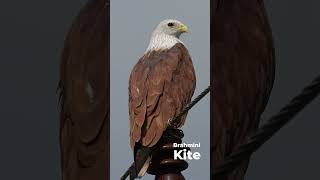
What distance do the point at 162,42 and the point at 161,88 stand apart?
0.41ft

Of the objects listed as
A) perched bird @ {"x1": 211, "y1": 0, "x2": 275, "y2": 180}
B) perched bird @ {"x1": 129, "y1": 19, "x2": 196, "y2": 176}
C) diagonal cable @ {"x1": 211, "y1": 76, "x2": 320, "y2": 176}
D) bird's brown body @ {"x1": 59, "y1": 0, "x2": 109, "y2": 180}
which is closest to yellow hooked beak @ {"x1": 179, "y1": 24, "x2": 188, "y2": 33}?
perched bird @ {"x1": 129, "y1": 19, "x2": 196, "y2": 176}

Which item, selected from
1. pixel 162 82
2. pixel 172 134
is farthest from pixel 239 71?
pixel 172 134

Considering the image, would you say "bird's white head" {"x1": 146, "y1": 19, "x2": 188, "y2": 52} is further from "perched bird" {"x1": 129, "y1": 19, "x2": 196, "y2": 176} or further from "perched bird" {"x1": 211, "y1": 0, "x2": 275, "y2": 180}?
"perched bird" {"x1": 211, "y1": 0, "x2": 275, "y2": 180}

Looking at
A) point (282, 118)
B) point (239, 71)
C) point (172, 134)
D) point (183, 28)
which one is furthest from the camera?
point (239, 71)

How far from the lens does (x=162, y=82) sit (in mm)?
2256

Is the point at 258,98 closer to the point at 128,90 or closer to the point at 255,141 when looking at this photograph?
the point at 128,90

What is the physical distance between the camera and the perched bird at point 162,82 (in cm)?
220

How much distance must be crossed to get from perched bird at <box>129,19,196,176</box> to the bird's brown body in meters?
0.24

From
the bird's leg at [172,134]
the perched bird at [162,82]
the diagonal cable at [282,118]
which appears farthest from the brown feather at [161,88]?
the diagonal cable at [282,118]

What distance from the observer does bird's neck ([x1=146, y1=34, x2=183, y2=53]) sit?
86.7 inches

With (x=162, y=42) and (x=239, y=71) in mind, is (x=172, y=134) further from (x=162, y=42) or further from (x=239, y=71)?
(x=239, y=71)

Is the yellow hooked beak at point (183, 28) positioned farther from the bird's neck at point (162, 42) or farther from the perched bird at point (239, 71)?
the perched bird at point (239, 71)

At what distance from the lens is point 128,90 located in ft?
7.57

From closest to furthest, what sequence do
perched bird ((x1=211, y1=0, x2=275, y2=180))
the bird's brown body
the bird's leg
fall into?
1. the bird's leg
2. perched bird ((x1=211, y1=0, x2=275, y2=180))
3. the bird's brown body
